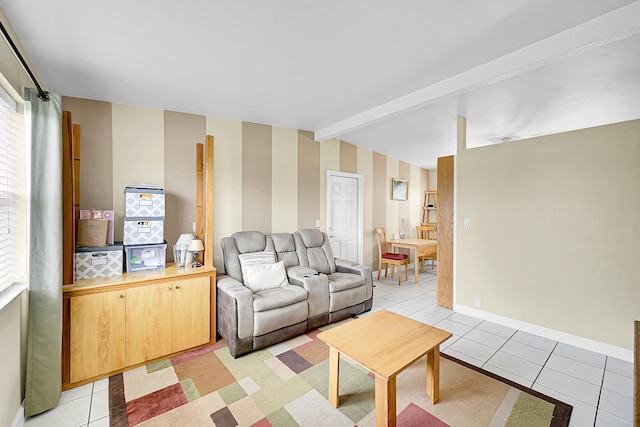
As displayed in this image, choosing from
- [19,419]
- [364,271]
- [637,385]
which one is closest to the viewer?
[637,385]

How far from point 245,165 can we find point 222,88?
3.73 ft

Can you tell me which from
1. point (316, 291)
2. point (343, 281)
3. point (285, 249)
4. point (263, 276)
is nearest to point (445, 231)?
point (343, 281)

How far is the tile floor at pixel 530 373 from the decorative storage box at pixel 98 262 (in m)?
0.86

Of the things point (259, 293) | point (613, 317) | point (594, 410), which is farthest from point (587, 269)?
point (259, 293)

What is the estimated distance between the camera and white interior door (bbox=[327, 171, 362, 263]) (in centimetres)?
466

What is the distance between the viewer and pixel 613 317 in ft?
8.28

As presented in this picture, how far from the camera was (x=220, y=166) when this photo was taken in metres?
3.43

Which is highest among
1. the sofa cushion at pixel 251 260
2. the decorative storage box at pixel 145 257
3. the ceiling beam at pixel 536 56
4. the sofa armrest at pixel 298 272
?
the ceiling beam at pixel 536 56

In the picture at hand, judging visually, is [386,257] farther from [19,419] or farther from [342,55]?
[19,419]

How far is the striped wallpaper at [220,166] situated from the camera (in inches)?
107

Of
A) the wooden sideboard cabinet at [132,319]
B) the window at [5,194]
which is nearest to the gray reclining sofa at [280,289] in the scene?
the wooden sideboard cabinet at [132,319]

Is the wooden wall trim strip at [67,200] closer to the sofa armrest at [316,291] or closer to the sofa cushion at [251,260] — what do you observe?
the sofa cushion at [251,260]

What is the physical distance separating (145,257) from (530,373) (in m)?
3.57

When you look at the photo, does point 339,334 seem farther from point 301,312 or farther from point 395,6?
point 395,6
